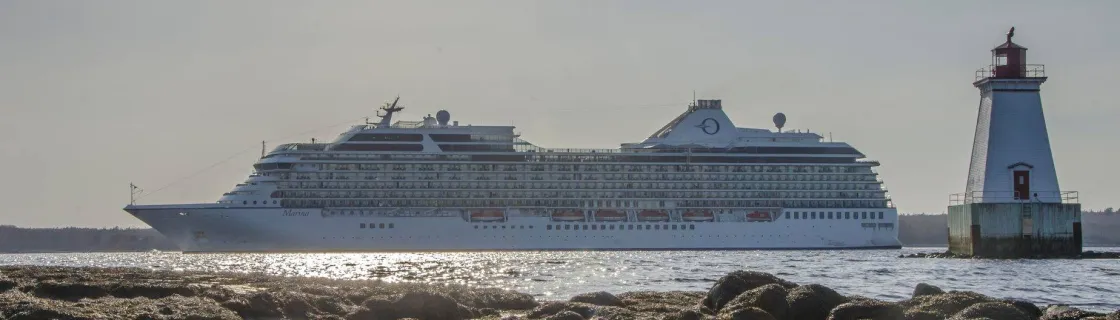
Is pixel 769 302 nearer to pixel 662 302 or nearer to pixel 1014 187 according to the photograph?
pixel 662 302

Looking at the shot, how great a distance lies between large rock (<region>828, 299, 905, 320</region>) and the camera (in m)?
17.4

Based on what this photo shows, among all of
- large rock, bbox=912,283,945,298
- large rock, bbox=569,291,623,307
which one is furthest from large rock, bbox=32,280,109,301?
large rock, bbox=912,283,945,298

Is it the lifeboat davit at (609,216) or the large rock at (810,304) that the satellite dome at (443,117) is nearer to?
the lifeboat davit at (609,216)

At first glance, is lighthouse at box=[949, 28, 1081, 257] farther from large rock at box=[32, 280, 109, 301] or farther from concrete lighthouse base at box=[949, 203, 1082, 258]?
large rock at box=[32, 280, 109, 301]

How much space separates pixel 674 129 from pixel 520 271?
1863 inches

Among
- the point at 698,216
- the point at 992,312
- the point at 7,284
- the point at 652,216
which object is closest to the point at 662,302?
the point at 992,312

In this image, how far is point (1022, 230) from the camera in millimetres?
58219

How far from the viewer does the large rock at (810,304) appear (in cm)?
1878

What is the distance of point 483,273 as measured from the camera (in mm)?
43281

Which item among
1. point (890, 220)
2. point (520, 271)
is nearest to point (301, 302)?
point (520, 271)

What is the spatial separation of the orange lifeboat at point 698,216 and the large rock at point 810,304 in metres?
66.1

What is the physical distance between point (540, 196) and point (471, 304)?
202ft

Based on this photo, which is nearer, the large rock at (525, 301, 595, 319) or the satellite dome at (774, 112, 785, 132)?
Result: the large rock at (525, 301, 595, 319)

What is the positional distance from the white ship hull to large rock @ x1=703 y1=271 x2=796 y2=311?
192 feet
